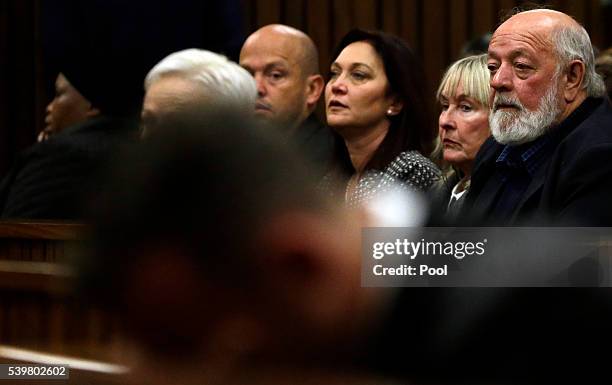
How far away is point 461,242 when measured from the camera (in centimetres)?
69

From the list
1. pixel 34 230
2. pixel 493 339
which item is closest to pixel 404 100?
pixel 34 230

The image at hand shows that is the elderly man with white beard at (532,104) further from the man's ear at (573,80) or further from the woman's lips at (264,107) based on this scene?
the woman's lips at (264,107)

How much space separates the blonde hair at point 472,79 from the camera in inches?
95.0

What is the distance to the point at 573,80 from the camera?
2010 millimetres

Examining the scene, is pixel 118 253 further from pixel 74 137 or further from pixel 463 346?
pixel 74 137

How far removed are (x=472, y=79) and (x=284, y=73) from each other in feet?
2.16

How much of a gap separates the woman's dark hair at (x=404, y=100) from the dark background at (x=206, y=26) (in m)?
0.27


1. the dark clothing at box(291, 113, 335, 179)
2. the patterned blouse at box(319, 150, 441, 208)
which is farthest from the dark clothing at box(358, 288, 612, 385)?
the dark clothing at box(291, 113, 335, 179)

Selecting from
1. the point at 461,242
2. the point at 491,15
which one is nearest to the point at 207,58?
the point at 461,242

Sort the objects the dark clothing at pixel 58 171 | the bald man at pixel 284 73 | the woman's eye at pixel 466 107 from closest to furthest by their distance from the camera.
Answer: the dark clothing at pixel 58 171 → the woman's eye at pixel 466 107 → the bald man at pixel 284 73

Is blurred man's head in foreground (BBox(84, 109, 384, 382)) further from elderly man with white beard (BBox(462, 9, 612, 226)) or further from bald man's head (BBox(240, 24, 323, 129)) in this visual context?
bald man's head (BBox(240, 24, 323, 129))

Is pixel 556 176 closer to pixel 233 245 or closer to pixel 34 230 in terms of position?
pixel 34 230

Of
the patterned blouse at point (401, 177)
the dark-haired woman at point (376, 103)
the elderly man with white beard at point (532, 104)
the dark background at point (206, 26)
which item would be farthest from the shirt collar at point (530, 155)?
the dark background at point (206, 26)

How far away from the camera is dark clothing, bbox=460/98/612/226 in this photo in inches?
68.5
